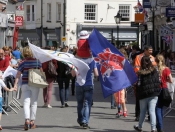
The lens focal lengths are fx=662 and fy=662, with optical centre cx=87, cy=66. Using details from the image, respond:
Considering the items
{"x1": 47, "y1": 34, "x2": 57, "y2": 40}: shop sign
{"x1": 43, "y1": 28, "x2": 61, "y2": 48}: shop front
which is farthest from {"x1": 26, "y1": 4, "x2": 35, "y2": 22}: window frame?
{"x1": 47, "y1": 34, "x2": 57, "y2": 40}: shop sign

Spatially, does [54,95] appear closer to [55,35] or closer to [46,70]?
[46,70]

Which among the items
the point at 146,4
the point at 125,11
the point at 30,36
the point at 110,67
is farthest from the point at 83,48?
the point at 30,36

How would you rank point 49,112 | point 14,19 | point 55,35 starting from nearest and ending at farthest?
1. point 49,112
2. point 14,19
3. point 55,35

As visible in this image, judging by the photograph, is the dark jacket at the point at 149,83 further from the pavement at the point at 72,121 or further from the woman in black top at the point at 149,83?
the pavement at the point at 72,121

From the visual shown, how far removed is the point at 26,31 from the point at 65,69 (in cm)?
4828

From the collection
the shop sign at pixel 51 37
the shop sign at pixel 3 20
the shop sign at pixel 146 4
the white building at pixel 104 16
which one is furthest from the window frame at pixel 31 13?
the shop sign at pixel 146 4

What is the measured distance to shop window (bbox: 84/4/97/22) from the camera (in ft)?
209

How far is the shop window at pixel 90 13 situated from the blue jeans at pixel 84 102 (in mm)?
49392

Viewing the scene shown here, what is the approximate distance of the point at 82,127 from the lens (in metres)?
14.7

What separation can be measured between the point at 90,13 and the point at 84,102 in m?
49.6

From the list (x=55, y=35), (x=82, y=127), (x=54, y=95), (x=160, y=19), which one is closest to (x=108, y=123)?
(x=82, y=127)

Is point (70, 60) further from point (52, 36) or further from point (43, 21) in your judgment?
point (43, 21)

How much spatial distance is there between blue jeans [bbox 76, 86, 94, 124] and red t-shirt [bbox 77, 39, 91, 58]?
2.47ft

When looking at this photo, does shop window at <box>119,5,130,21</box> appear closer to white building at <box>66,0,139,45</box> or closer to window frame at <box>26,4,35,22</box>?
white building at <box>66,0,139,45</box>
